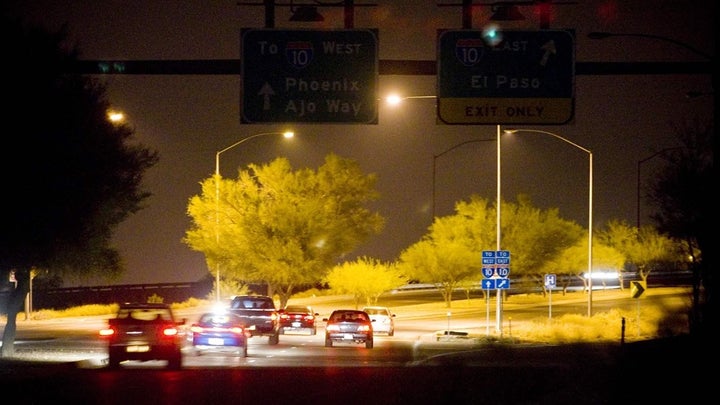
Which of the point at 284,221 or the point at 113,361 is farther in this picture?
the point at 284,221

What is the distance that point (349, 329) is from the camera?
43.7 m

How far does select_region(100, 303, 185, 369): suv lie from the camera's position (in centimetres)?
3097

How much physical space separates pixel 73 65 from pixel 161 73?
1.60 meters

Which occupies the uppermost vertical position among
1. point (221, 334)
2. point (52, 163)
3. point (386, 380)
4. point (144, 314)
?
point (52, 163)

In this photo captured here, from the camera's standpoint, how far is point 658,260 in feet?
355

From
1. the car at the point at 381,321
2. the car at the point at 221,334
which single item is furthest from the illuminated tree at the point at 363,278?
the car at the point at 221,334

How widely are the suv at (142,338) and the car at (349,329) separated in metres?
13.0

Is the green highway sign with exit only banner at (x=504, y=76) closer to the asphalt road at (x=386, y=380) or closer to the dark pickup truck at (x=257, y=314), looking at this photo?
Answer: the asphalt road at (x=386, y=380)

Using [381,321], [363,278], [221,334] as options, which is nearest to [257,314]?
[221,334]

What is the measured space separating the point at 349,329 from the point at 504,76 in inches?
Answer: 947

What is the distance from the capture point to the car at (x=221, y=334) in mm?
36500

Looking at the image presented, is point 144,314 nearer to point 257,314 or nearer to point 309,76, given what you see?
point 309,76

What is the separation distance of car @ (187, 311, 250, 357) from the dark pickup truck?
7216 millimetres

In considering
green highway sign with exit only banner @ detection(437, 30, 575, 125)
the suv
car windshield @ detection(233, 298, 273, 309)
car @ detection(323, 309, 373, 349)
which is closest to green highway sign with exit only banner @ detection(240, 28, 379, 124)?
green highway sign with exit only banner @ detection(437, 30, 575, 125)
